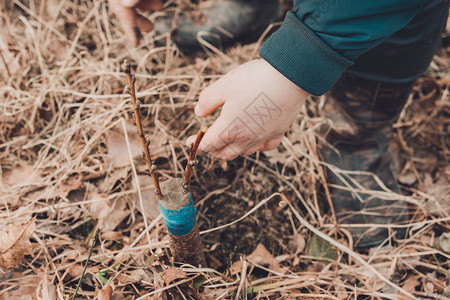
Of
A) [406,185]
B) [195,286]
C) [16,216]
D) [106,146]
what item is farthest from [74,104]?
[406,185]

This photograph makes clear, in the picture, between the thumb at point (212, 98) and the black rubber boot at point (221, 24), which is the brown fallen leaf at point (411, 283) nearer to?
the thumb at point (212, 98)

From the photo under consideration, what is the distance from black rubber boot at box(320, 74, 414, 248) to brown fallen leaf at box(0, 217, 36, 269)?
127cm

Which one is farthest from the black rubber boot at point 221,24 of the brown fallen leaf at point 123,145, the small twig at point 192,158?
the small twig at point 192,158

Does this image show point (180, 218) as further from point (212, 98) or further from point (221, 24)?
point (221, 24)

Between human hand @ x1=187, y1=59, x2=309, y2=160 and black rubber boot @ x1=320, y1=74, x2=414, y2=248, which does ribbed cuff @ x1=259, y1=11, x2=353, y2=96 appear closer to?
→ human hand @ x1=187, y1=59, x2=309, y2=160

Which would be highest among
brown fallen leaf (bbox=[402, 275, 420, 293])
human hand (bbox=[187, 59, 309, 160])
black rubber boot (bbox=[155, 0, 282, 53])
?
human hand (bbox=[187, 59, 309, 160])

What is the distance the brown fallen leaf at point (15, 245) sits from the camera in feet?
3.73

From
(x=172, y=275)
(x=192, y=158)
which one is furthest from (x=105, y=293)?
(x=192, y=158)

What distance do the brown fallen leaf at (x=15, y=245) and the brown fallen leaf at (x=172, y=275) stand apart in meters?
0.45

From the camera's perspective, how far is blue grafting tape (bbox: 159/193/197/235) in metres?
0.96

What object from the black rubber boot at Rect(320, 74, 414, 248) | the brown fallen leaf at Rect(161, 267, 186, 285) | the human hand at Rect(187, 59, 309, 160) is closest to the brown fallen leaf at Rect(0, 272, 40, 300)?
the brown fallen leaf at Rect(161, 267, 186, 285)

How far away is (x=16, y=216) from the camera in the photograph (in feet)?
4.32

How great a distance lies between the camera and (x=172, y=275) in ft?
3.50

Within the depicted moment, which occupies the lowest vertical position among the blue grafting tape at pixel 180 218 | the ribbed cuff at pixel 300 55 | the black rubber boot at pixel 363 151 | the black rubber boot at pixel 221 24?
the black rubber boot at pixel 363 151
